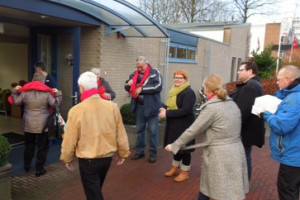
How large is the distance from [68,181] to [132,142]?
2.24m

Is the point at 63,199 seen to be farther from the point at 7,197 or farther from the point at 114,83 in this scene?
the point at 114,83

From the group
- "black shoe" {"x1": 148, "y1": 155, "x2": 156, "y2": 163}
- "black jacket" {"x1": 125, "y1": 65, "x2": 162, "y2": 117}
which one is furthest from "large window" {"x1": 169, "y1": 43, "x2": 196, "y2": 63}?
"black shoe" {"x1": 148, "y1": 155, "x2": 156, "y2": 163}

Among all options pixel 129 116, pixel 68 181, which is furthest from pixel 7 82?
pixel 68 181

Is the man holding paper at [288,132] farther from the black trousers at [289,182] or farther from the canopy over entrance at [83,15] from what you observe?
the canopy over entrance at [83,15]

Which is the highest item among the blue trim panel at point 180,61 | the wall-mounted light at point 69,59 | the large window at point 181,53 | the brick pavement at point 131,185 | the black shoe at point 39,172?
the large window at point 181,53

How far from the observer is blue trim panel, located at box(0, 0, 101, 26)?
4.87 meters

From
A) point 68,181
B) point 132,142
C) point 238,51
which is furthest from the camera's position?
point 238,51

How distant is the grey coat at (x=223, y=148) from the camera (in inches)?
117

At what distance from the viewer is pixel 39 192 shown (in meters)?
4.27

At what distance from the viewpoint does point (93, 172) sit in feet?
9.77

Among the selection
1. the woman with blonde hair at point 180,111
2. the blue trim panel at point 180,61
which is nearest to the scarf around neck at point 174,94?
the woman with blonde hair at point 180,111

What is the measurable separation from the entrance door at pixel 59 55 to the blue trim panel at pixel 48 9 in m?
0.49

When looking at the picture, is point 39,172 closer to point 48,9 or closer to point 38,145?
point 38,145

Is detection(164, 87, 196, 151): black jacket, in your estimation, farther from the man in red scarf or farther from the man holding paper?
the man holding paper
